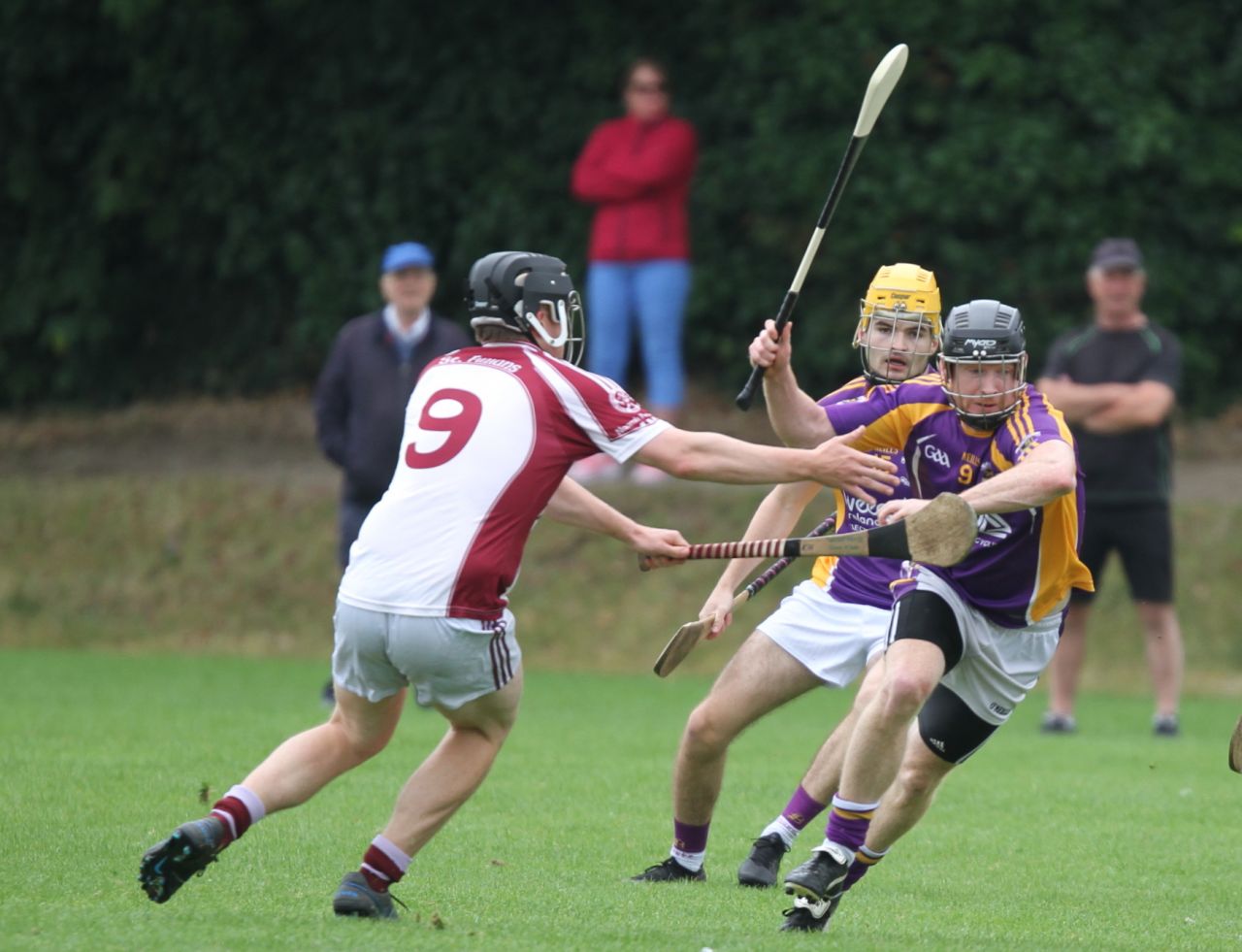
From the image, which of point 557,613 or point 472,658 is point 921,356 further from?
point 557,613

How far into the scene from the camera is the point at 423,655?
539cm

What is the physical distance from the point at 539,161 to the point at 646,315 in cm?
235

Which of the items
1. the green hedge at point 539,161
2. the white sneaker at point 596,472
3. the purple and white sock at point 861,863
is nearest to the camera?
the purple and white sock at point 861,863

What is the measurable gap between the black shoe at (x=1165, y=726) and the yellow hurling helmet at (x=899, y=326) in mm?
4300

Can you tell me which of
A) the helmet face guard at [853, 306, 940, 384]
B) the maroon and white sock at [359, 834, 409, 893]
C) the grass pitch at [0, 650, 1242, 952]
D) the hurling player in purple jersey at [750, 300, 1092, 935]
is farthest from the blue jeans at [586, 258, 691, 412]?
the maroon and white sock at [359, 834, 409, 893]

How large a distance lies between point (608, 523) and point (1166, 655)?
5.54 metres

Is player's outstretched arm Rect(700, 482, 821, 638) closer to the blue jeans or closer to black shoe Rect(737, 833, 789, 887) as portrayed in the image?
black shoe Rect(737, 833, 789, 887)

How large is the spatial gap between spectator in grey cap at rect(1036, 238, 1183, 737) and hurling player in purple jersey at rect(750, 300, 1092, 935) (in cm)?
455

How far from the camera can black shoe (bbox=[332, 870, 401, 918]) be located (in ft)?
18.1

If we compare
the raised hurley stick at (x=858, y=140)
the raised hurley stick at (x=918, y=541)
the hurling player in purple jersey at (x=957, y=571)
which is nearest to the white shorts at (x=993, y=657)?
the hurling player in purple jersey at (x=957, y=571)

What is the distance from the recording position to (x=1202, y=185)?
1367 cm

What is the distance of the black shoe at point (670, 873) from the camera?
21.5ft

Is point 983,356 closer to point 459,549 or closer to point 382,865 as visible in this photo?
point 459,549

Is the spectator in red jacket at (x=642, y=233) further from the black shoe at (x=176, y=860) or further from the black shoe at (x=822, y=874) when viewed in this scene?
the black shoe at (x=176, y=860)
